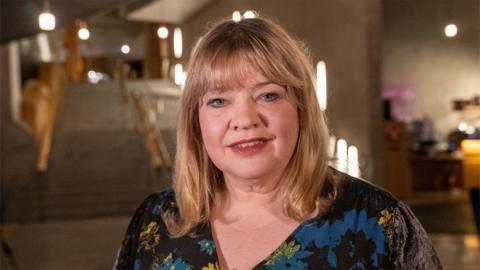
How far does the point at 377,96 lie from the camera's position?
727cm

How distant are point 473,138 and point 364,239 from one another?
8328 millimetres

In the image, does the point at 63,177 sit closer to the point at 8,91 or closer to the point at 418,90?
the point at 8,91

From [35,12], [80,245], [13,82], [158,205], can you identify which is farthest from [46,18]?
[158,205]

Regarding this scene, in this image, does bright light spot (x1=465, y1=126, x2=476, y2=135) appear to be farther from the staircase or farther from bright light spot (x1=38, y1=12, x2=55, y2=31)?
bright light spot (x1=38, y1=12, x2=55, y2=31)

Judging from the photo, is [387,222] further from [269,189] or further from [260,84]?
[260,84]

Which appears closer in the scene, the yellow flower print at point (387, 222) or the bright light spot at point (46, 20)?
the yellow flower print at point (387, 222)

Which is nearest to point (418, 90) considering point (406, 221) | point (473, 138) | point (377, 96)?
point (473, 138)

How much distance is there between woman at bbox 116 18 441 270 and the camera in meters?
1.23

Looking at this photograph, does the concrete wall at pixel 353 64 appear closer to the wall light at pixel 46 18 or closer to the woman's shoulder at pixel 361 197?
the wall light at pixel 46 18

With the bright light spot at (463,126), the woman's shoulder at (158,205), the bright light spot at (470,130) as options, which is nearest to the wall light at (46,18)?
the bright light spot at (470,130)

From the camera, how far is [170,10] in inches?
492

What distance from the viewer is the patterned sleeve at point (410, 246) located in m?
1.23

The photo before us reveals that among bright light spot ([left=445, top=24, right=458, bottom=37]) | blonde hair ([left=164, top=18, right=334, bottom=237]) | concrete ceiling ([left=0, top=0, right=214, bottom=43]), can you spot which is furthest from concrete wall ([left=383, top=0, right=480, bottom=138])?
blonde hair ([left=164, top=18, right=334, bottom=237])

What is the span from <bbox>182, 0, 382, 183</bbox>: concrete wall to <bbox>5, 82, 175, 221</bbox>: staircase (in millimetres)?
2390
